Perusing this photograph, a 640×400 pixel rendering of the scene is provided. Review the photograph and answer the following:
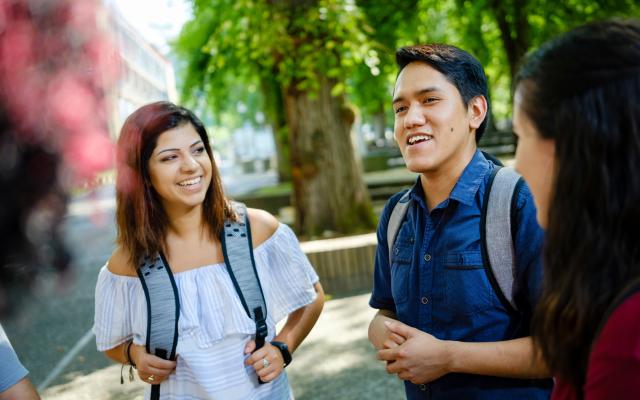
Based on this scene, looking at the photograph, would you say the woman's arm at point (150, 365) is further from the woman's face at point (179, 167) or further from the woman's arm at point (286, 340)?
the woman's face at point (179, 167)

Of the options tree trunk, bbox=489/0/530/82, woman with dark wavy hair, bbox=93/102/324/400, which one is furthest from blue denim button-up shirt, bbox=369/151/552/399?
tree trunk, bbox=489/0/530/82

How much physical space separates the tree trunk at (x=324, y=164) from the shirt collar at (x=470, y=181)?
5655mm

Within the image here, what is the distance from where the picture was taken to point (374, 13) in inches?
398

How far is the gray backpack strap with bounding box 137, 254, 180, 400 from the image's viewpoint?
197cm

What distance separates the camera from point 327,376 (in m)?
4.14

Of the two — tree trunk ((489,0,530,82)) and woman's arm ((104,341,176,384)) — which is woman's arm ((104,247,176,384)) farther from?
tree trunk ((489,0,530,82))

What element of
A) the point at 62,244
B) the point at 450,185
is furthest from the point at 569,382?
the point at 62,244

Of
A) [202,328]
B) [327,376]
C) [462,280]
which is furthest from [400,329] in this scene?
[327,376]

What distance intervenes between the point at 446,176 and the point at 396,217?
230 mm

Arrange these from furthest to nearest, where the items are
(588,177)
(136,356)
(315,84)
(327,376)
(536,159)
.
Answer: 1. (315,84)
2. (327,376)
3. (136,356)
4. (536,159)
5. (588,177)

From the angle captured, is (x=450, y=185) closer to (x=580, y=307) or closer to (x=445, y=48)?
(x=445, y=48)

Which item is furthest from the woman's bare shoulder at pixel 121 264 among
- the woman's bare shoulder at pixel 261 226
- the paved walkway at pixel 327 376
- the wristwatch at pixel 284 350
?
the paved walkway at pixel 327 376

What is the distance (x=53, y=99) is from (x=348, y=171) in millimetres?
7318

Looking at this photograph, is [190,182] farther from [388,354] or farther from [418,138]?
[388,354]
